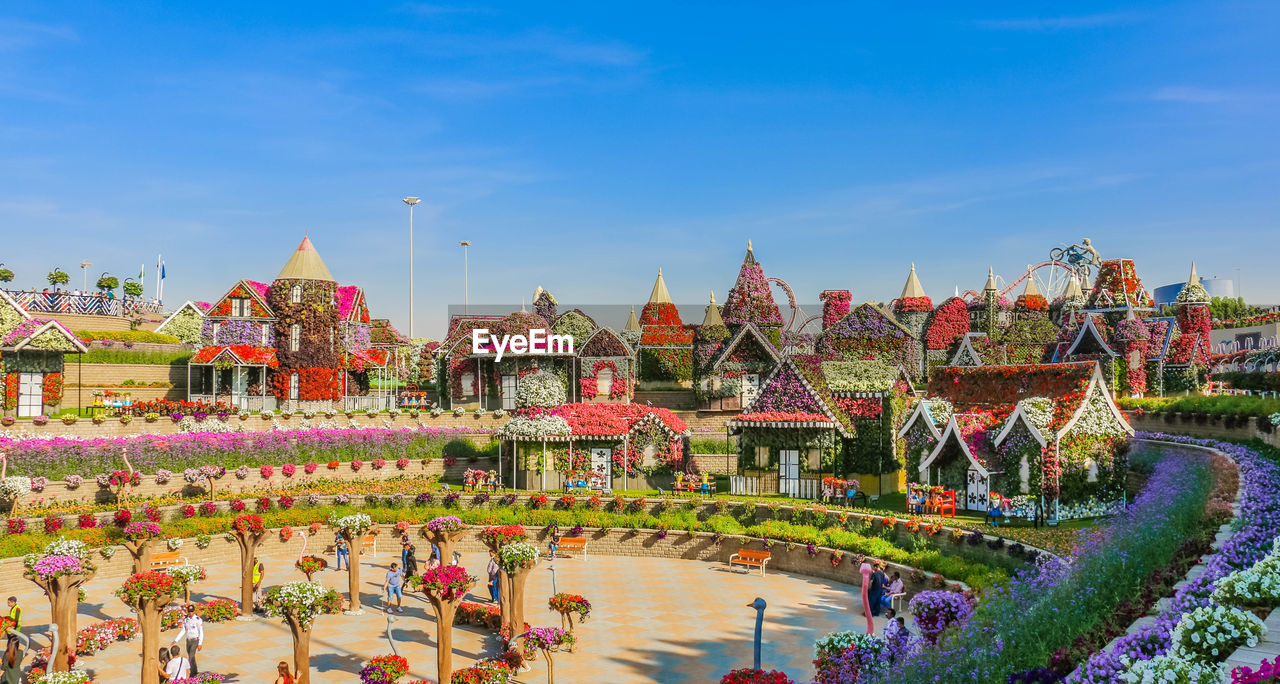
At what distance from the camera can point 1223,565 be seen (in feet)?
45.7

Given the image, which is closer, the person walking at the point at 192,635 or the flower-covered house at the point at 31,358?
the person walking at the point at 192,635

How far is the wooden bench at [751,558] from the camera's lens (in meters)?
28.7

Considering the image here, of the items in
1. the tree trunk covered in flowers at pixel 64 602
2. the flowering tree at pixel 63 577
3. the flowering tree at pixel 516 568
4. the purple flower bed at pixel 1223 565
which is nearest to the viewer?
the purple flower bed at pixel 1223 565

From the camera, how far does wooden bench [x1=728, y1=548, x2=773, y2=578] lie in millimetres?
28719

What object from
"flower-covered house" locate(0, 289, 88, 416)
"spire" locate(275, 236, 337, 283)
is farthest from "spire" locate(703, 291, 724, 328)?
"flower-covered house" locate(0, 289, 88, 416)

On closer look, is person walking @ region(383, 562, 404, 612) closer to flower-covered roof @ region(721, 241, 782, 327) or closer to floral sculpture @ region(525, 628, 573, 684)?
floral sculpture @ region(525, 628, 573, 684)

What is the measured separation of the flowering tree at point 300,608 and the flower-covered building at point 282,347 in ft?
112

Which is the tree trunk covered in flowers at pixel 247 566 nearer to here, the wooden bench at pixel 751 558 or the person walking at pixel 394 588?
the person walking at pixel 394 588

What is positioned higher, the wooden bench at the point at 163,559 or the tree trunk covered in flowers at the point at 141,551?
the tree trunk covered in flowers at the point at 141,551

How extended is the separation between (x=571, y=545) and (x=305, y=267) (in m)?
29.6

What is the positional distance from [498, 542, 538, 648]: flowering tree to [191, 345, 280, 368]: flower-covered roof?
110ft

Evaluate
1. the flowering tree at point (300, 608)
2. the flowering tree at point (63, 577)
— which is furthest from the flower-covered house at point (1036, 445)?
the flowering tree at point (63, 577)

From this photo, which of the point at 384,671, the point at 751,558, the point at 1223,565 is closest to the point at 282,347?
the point at 751,558

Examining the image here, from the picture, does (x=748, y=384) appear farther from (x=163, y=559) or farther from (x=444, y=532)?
(x=163, y=559)
